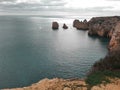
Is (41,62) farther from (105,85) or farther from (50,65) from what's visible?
(105,85)

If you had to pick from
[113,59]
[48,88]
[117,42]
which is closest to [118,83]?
[48,88]

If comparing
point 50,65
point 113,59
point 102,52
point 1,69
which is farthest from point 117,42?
point 113,59

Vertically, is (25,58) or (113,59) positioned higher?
(113,59)

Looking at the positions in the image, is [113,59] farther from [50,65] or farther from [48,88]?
[50,65]

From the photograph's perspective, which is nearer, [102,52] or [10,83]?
[10,83]

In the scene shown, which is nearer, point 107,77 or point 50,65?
point 107,77

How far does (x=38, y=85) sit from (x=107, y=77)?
28.8 ft

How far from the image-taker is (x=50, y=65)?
86562 mm

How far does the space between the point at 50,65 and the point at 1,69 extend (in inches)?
713

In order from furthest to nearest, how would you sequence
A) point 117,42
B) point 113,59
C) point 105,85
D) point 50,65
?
point 117,42 < point 50,65 < point 113,59 < point 105,85

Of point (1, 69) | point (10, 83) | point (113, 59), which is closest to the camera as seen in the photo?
point (113, 59)

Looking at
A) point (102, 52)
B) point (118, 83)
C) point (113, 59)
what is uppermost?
point (118, 83)

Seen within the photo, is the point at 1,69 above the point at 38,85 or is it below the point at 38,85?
below

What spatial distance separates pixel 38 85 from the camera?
28250 mm
